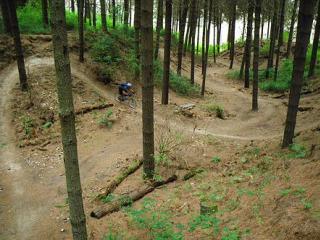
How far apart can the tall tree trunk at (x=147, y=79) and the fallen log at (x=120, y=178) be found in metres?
0.83

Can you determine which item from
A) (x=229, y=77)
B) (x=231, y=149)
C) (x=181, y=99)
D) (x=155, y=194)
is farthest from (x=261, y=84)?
(x=155, y=194)

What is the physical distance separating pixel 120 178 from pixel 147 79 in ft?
11.3

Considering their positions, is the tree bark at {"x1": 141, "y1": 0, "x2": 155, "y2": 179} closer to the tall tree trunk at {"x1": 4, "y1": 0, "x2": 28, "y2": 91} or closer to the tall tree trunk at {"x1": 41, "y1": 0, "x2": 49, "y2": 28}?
the tall tree trunk at {"x1": 4, "y1": 0, "x2": 28, "y2": 91}

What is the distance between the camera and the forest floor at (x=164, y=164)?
23.7 ft

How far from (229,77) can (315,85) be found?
36.5ft

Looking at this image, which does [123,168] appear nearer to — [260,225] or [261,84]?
[260,225]

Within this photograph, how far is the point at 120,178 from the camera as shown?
33.6ft

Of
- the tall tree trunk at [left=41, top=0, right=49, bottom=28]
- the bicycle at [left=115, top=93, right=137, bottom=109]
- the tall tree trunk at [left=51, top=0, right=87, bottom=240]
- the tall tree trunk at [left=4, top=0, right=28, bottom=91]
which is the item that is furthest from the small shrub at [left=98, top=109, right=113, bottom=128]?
the tall tree trunk at [left=41, top=0, right=49, bottom=28]

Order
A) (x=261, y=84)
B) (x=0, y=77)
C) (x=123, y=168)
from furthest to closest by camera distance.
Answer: (x=261, y=84), (x=0, y=77), (x=123, y=168)

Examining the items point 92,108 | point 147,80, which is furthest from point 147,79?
point 92,108

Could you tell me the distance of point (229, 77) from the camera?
31.5m

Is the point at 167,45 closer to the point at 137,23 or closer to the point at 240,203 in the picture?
the point at 137,23

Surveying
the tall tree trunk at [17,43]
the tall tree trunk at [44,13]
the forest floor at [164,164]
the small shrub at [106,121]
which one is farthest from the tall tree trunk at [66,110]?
the tall tree trunk at [44,13]

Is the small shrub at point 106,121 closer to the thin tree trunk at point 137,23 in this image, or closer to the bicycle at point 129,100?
the bicycle at point 129,100
